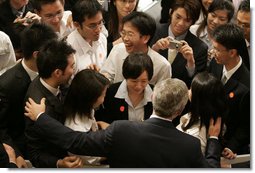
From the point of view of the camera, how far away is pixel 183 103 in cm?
132

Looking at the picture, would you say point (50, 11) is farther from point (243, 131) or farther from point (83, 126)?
point (243, 131)

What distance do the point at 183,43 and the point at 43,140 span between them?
1.85ft

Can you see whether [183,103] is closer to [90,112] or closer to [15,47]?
[90,112]

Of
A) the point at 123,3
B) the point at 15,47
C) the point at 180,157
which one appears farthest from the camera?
the point at 123,3

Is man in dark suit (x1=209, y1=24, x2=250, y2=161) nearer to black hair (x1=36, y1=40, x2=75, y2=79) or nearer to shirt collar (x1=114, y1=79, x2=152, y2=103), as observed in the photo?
shirt collar (x1=114, y1=79, x2=152, y2=103)

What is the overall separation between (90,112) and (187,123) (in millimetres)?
280

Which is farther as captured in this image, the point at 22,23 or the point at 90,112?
the point at 22,23

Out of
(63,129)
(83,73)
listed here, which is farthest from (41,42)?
(63,129)

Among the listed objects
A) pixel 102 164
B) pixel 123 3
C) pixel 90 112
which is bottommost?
pixel 102 164

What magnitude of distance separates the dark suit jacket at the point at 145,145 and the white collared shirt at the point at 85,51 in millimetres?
394

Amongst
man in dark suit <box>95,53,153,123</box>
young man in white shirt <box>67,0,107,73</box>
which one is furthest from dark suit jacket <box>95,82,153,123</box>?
young man in white shirt <box>67,0,107,73</box>

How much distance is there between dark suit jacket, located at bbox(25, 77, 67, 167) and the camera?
1.42 m

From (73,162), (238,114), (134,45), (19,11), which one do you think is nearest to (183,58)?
(134,45)

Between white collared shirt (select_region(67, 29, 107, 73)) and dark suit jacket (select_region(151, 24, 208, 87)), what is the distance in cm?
19
